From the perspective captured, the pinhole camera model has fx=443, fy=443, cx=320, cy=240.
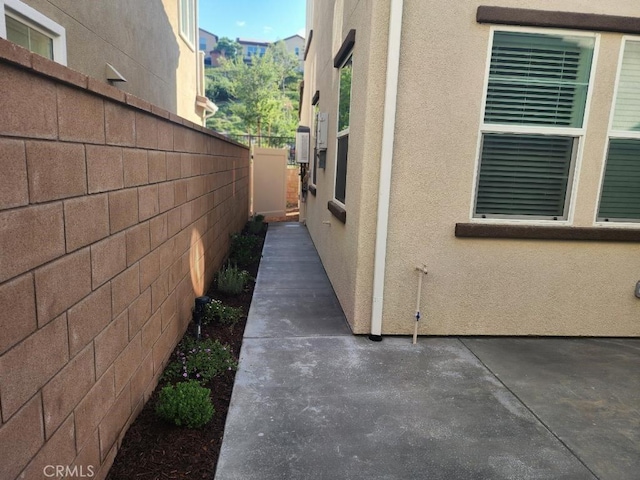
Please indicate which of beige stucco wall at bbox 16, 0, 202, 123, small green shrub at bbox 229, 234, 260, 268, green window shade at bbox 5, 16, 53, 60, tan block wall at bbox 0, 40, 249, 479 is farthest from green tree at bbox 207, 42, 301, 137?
tan block wall at bbox 0, 40, 249, 479

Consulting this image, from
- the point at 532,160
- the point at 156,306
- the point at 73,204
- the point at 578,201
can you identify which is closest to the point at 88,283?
the point at 73,204

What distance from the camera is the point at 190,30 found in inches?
474

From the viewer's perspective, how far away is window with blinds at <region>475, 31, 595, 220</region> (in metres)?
3.78

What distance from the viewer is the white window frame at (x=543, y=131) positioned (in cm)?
372

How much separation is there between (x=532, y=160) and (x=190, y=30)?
35.9ft

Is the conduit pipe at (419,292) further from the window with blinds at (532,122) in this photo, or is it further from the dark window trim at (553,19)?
the dark window trim at (553,19)

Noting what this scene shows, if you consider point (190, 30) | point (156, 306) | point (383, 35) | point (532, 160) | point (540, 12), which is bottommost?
point (156, 306)

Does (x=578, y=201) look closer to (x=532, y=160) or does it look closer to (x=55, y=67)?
(x=532, y=160)

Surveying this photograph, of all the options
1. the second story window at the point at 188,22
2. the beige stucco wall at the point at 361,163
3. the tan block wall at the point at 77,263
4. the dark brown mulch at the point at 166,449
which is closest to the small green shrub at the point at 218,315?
the tan block wall at the point at 77,263

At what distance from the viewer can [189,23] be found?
11906mm

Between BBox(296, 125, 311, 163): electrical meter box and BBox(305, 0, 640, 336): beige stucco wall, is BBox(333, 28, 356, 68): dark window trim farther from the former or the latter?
BBox(296, 125, 311, 163): electrical meter box

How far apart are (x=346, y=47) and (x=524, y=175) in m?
2.31

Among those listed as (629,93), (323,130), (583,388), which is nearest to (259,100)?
(323,130)

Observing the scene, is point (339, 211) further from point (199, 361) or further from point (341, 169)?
point (199, 361)
